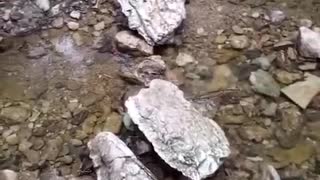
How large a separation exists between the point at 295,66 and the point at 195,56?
23cm

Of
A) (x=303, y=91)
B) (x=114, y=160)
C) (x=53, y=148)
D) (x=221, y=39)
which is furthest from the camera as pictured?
(x=221, y=39)

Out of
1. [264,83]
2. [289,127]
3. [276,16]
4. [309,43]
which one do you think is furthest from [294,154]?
[276,16]

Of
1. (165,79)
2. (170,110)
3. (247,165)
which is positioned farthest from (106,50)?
(247,165)

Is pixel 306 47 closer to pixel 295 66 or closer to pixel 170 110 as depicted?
pixel 295 66

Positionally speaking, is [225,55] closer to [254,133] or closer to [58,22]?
[254,133]

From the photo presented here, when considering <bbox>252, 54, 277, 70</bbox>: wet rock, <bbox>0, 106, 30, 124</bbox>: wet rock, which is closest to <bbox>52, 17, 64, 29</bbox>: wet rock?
<bbox>0, 106, 30, 124</bbox>: wet rock

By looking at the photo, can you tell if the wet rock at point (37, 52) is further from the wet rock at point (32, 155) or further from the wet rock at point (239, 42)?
the wet rock at point (239, 42)

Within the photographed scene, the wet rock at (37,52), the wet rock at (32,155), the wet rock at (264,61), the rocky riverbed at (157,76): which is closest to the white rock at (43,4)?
the rocky riverbed at (157,76)

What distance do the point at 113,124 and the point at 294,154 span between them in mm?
378

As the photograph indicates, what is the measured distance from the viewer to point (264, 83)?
1.38 metres

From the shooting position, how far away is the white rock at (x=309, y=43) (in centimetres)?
141

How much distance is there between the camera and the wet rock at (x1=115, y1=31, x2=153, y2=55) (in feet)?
4.63

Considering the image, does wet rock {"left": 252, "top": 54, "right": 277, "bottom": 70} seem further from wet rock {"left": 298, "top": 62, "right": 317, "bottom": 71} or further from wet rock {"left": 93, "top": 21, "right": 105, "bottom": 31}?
wet rock {"left": 93, "top": 21, "right": 105, "bottom": 31}

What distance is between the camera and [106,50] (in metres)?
1.44
